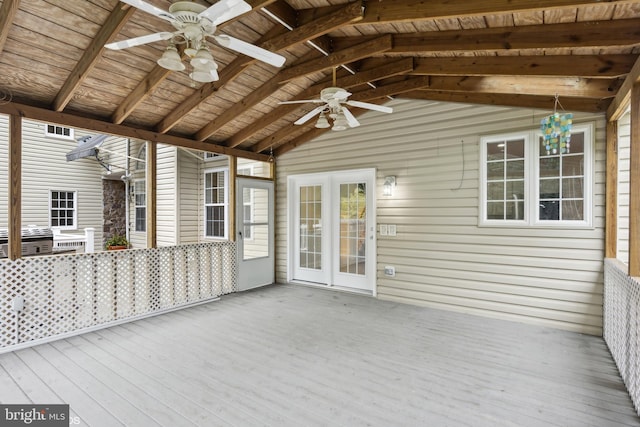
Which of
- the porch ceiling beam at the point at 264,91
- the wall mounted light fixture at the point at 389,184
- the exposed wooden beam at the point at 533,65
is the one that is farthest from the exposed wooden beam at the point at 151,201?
the exposed wooden beam at the point at 533,65

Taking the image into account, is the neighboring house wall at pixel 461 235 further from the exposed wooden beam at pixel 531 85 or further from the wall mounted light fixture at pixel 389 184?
the exposed wooden beam at pixel 531 85

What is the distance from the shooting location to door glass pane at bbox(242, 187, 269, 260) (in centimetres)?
659

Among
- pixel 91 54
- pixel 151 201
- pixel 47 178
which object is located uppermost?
pixel 91 54

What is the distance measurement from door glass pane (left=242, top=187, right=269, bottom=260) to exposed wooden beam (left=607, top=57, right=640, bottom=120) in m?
5.36

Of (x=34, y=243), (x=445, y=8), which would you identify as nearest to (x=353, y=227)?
(x=445, y=8)

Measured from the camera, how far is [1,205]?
812cm

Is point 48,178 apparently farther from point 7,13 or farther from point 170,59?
point 170,59

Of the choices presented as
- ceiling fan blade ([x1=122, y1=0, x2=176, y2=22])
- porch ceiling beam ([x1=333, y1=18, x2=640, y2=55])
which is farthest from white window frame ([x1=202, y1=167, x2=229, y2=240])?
ceiling fan blade ([x1=122, y1=0, x2=176, y2=22])

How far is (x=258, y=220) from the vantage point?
6.71m

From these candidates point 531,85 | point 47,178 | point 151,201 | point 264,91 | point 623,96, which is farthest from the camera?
point 47,178

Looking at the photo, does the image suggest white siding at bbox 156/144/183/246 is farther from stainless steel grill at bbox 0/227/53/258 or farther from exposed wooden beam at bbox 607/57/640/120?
exposed wooden beam at bbox 607/57/640/120

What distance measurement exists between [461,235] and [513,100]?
1.93 metres

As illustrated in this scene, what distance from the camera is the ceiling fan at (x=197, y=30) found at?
2.02m

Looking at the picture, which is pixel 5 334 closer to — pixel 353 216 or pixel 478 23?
pixel 353 216
